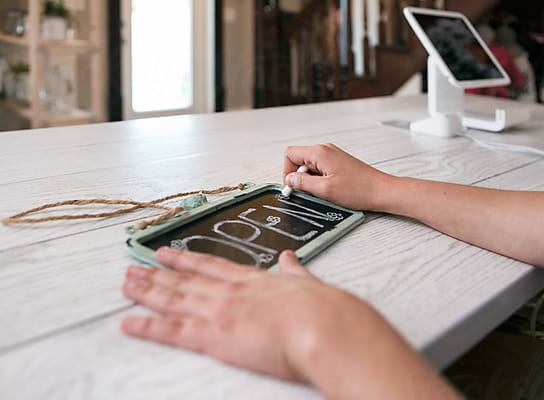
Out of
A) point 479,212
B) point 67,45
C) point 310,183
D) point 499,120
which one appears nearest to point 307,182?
point 310,183

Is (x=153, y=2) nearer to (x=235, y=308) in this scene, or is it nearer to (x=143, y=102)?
(x=143, y=102)

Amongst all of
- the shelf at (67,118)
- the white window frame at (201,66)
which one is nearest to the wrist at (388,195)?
the shelf at (67,118)

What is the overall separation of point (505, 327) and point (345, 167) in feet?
1.31

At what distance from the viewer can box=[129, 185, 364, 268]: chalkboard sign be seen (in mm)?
579

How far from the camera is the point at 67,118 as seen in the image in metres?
3.02

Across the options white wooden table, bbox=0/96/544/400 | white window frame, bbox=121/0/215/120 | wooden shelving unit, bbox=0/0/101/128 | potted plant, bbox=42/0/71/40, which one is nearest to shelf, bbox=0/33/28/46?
wooden shelving unit, bbox=0/0/101/128

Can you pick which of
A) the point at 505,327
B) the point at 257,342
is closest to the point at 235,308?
the point at 257,342

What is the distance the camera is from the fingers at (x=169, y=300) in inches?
17.2

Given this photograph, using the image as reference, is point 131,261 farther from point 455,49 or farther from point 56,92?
Result: point 56,92

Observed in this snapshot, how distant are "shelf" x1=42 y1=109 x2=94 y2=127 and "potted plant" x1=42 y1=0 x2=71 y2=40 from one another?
43cm

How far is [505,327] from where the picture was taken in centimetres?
86

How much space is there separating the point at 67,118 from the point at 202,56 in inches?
40.6

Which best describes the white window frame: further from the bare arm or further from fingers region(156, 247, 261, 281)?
fingers region(156, 247, 261, 281)

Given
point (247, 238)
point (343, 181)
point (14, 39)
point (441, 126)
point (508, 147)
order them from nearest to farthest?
point (247, 238) < point (343, 181) < point (508, 147) < point (441, 126) < point (14, 39)
